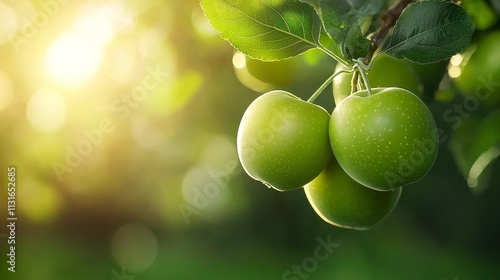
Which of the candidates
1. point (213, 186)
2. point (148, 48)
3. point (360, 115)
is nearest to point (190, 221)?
point (213, 186)

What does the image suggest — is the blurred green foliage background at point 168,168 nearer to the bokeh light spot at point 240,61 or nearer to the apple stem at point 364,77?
the bokeh light spot at point 240,61

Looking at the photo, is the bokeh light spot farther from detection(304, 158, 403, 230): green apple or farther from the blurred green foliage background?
detection(304, 158, 403, 230): green apple

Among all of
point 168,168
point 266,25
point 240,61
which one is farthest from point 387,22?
point 168,168

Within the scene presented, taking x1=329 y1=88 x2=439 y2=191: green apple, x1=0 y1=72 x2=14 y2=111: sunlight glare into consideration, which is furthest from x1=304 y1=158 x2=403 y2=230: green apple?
x1=0 y1=72 x2=14 y2=111: sunlight glare

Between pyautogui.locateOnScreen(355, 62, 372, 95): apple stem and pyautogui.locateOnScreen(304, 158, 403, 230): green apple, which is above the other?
pyautogui.locateOnScreen(355, 62, 372, 95): apple stem

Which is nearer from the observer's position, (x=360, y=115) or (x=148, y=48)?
(x=360, y=115)

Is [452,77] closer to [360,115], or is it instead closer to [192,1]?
[360,115]
